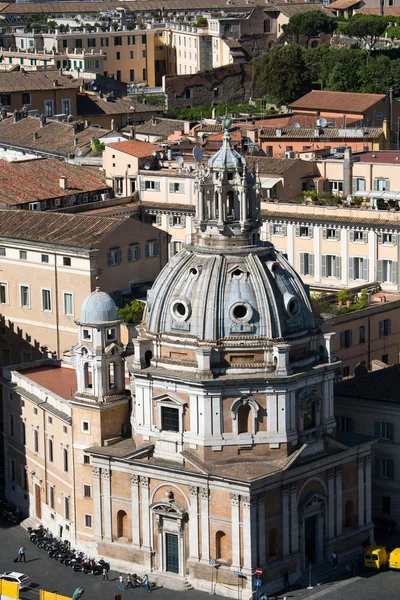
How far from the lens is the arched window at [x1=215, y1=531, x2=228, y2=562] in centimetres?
9425

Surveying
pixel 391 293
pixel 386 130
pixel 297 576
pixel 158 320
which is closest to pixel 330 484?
pixel 297 576

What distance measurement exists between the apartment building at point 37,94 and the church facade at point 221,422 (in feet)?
270

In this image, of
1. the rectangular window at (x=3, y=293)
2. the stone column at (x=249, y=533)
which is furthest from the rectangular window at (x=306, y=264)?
the stone column at (x=249, y=533)

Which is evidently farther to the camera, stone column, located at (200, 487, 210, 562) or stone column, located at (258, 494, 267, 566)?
stone column, located at (200, 487, 210, 562)

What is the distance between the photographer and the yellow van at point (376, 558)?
96.4m

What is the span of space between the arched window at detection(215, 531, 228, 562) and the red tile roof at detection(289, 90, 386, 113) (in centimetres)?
7218

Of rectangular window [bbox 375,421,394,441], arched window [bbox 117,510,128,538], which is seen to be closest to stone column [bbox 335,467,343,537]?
rectangular window [bbox 375,421,394,441]

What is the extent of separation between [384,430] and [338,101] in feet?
222

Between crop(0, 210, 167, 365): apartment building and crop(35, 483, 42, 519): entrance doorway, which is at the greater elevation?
crop(0, 210, 167, 365): apartment building

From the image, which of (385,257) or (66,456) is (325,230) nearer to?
(385,257)

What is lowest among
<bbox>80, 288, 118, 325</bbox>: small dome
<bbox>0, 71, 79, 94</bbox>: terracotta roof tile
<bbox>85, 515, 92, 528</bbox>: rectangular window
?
<bbox>85, 515, 92, 528</bbox>: rectangular window

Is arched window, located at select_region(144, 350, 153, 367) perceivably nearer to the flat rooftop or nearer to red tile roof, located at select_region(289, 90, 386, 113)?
the flat rooftop

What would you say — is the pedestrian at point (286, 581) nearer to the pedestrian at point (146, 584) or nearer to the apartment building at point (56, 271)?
the pedestrian at point (146, 584)

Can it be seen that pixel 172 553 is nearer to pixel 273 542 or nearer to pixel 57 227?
pixel 273 542
